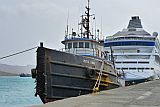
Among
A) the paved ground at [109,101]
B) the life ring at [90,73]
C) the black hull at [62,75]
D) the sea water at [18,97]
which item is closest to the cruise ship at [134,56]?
the sea water at [18,97]

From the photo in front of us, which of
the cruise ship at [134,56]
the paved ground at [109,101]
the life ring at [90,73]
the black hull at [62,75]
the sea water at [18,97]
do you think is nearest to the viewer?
the paved ground at [109,101]

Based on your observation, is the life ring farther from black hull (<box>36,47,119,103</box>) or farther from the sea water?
the sea water

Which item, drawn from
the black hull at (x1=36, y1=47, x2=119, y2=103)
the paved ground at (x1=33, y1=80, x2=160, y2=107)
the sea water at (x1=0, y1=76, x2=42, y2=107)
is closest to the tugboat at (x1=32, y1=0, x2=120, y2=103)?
the black hull at (x1=36, y1=47, x2=119, y2=103)

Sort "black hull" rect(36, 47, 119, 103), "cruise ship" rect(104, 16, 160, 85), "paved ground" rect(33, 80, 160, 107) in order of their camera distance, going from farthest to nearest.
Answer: "cruise ship" rect(104, 16, 160, 85) < "black hull" rect(36, 47, 119, 103) < "paved ground" rect(33, 80, 160, 107)

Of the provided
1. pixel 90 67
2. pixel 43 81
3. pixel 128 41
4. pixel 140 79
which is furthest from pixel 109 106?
pixel 128 41

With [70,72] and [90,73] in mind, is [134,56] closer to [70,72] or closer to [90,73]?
[90,73]

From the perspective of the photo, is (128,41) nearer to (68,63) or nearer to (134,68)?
(134,68)

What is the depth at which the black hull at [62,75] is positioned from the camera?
50.4 feet

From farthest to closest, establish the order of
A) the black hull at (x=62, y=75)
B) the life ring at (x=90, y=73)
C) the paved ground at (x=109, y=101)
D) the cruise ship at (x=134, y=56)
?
1. the cruise ship at (x=134, y=56)
2. the life ring at (x=90, y=73)
3. the black hull at (x=62, y=75)
4. the paved ground at (x=109, y=101)

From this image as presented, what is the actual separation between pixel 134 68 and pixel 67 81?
2280 centimetres

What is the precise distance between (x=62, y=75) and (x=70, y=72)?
0.65m

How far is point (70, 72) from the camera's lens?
16.4 m

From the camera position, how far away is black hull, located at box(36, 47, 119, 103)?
15.4 metres

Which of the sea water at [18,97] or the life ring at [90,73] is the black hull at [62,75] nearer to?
the life ring at [90,73]
